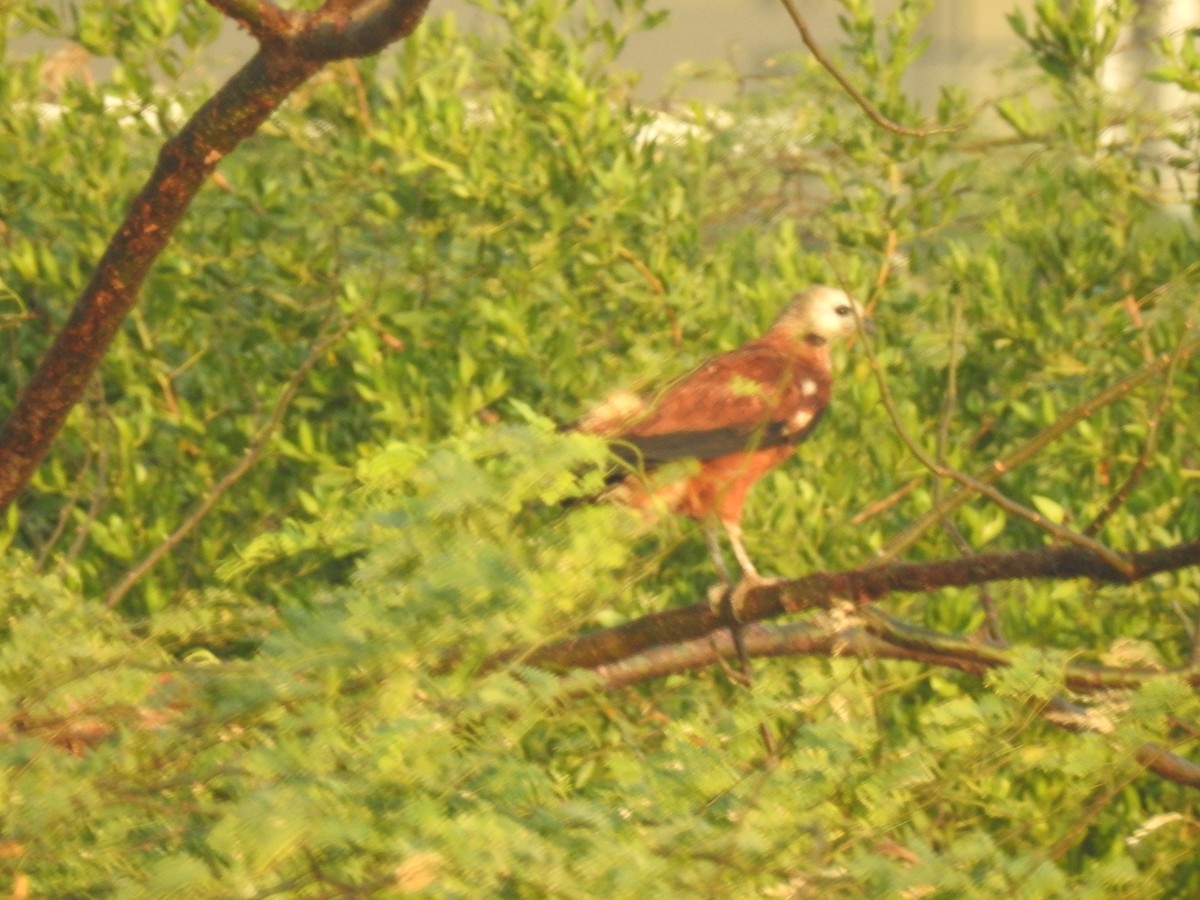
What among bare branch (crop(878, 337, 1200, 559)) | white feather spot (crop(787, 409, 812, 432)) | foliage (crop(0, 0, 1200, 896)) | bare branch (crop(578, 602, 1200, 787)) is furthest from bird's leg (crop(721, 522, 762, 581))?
bare branch (crop(878, 337, 1200, 559))

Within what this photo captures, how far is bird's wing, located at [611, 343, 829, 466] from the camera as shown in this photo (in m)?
4.59

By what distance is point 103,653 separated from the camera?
8.50ft

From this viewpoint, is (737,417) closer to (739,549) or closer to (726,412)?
(726,412)

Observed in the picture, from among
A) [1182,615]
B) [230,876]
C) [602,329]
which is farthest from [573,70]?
[230,876]

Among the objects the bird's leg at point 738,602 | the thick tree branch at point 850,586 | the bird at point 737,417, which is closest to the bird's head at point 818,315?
the bird at point 737,417

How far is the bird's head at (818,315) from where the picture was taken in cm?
512

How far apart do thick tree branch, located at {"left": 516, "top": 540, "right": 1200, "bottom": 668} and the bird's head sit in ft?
5.55

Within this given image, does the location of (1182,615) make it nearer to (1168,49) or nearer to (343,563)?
(1168,49)

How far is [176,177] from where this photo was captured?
131 inches

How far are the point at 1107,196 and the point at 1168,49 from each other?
612mm

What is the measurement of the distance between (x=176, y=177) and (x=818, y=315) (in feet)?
7.71

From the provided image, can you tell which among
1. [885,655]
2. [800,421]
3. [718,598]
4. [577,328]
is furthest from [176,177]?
[800,421]

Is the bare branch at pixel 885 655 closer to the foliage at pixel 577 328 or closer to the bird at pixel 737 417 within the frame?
the foliage at pixel 577 328

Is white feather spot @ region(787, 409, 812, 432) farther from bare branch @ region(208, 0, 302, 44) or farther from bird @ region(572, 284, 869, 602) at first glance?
bare branch @ region(208, 0, 302, 44)
